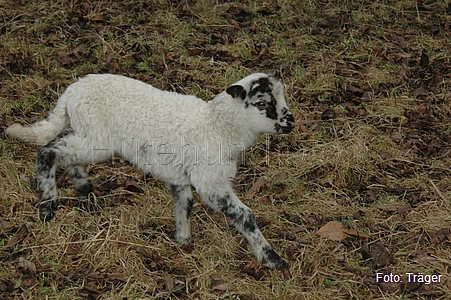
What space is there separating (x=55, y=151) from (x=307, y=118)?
306cm

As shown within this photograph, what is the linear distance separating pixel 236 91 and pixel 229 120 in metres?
0.23

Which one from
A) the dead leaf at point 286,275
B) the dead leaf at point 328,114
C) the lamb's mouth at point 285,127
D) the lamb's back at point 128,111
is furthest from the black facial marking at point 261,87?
the dead leaf at point 328,114

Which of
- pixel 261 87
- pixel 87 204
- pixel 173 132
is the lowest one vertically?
pixel 87 204

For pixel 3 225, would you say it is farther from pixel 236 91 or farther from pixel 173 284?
pixel 236 91

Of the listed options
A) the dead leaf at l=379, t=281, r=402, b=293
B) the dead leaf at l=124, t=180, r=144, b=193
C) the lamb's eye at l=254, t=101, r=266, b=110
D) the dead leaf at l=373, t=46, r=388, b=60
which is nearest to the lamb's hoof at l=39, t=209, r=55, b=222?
the dead leaf at l=124, t=180, r=144, b=193

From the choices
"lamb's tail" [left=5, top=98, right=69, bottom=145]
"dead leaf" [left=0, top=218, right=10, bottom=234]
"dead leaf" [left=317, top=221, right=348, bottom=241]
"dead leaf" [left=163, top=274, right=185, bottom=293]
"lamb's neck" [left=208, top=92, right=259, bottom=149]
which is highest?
"lamb's neck" [left=208, top=92, right=259, bottom=149]

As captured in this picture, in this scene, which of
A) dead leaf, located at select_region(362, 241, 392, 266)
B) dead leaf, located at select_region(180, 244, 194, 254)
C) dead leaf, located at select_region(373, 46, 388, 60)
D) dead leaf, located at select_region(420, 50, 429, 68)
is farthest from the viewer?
dead leaf, located at select_region(373, 46, 388, 60)

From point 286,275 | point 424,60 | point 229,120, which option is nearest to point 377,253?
point 286,275

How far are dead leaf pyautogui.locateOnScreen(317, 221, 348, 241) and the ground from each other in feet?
0.05

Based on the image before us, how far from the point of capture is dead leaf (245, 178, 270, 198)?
568 centimetres

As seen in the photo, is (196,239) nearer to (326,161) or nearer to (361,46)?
(326,161)

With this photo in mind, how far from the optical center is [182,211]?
4.95m

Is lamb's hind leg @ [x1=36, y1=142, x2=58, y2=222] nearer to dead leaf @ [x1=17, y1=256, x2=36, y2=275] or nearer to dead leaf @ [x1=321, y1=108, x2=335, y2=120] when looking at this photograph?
dead leaf @ [x1=17, y1=256, x2=36, y2=275]

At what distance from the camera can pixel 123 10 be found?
880 centimetres
